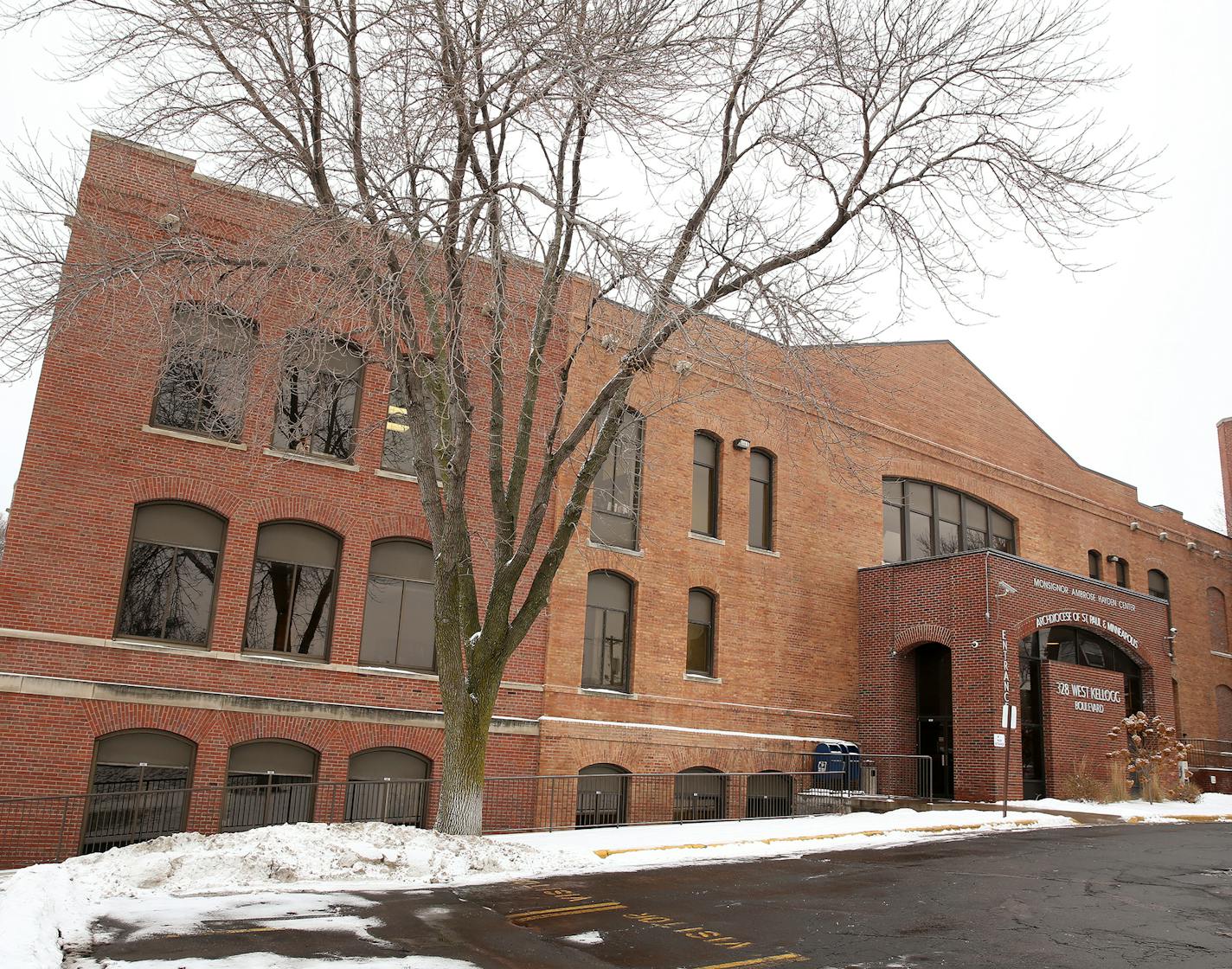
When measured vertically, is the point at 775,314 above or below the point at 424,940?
above

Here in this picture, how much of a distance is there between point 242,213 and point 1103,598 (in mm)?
22526

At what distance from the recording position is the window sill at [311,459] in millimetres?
18219

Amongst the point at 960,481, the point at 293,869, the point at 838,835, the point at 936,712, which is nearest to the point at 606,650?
the point at 838,835

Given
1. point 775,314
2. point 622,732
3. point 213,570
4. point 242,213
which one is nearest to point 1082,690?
point 622,732

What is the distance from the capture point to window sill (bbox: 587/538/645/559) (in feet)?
68.9

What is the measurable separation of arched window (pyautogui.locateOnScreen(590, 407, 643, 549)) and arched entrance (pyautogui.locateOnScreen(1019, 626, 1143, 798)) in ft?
32.2

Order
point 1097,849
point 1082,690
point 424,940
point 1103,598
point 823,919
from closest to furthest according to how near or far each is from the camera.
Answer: point 424,940, point 823,919, point 1097,849, point 1082,690, point 1103,598

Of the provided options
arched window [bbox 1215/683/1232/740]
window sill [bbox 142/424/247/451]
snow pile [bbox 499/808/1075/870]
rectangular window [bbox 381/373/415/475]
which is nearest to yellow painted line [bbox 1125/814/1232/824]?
snow pile [bbox 499/808/1075/870]

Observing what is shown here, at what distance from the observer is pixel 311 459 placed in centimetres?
1858

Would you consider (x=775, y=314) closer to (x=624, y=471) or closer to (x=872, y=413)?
(x=624, y=471)

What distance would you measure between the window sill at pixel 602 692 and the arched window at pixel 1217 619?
84.9ft

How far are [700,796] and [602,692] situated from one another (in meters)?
3.38

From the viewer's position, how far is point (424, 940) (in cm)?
858

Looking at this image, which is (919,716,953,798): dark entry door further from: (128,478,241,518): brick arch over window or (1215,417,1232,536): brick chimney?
(1215,417,1232,536): brick chimney
